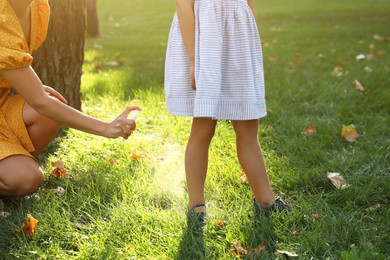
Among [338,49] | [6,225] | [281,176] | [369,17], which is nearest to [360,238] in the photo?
[281,176]

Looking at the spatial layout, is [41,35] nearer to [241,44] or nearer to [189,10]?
[189,10]

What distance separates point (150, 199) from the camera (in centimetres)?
264

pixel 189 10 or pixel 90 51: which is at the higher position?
pixel 189 10

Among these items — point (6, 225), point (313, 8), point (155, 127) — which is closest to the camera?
point (6, 225)

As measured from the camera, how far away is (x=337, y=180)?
281 cm

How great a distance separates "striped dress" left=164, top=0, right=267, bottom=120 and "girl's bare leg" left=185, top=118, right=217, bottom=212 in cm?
12

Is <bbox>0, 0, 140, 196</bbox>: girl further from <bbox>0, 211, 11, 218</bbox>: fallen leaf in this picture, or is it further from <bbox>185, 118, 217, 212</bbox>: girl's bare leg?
<bbox>185, 118, 217, 212</bbox>: girl's bare leg

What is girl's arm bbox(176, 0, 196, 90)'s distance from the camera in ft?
7.52

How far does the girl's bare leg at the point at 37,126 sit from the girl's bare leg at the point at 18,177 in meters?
0.18

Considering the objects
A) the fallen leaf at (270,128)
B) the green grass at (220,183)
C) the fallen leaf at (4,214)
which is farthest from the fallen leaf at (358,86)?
the fallen leaf at (4,214)

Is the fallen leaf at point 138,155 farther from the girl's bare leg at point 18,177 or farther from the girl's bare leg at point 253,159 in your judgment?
the girl's bare leg at point 253,159

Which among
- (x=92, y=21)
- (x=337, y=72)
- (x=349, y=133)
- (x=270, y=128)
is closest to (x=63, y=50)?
(x=270, y=128)

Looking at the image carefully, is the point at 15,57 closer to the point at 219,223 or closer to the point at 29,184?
the point at 29,184

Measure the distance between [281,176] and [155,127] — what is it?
1064 millimetres
